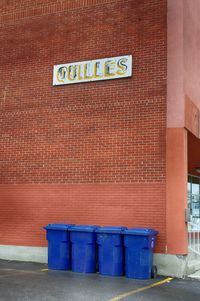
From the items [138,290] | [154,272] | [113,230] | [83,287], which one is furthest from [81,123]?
[138,290]

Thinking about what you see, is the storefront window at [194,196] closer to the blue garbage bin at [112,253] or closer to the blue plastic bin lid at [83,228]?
the blue plastic bin lid at [83,228]

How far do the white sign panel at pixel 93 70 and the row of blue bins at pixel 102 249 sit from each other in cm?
426

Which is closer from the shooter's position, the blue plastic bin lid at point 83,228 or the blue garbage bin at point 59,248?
the blue plastic bin lid at point 83,228

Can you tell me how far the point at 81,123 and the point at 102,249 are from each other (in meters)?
3.74

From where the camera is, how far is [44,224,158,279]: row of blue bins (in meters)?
10.3

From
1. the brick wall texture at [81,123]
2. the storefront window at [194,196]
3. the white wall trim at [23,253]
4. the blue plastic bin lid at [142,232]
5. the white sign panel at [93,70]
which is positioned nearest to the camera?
the blue plastic bin lid at [142,232]

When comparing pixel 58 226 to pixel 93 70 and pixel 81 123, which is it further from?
pixel 93 70

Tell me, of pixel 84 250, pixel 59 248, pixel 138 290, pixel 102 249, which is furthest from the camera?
pixel 59 248

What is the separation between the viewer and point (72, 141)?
12539 millimetres

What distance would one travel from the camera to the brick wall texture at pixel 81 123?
38.2 ft

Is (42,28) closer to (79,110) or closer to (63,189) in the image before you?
(79,110)

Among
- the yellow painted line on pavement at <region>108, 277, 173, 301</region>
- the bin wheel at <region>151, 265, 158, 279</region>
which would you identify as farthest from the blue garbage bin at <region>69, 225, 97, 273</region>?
the yellow painted line on pavement at <region>108, 277, 173, 301</region>

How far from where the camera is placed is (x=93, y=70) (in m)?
12.6

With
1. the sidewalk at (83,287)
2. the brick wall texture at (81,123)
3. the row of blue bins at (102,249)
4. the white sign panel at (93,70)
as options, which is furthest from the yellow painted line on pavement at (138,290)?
the white sign panel at (93,70)
